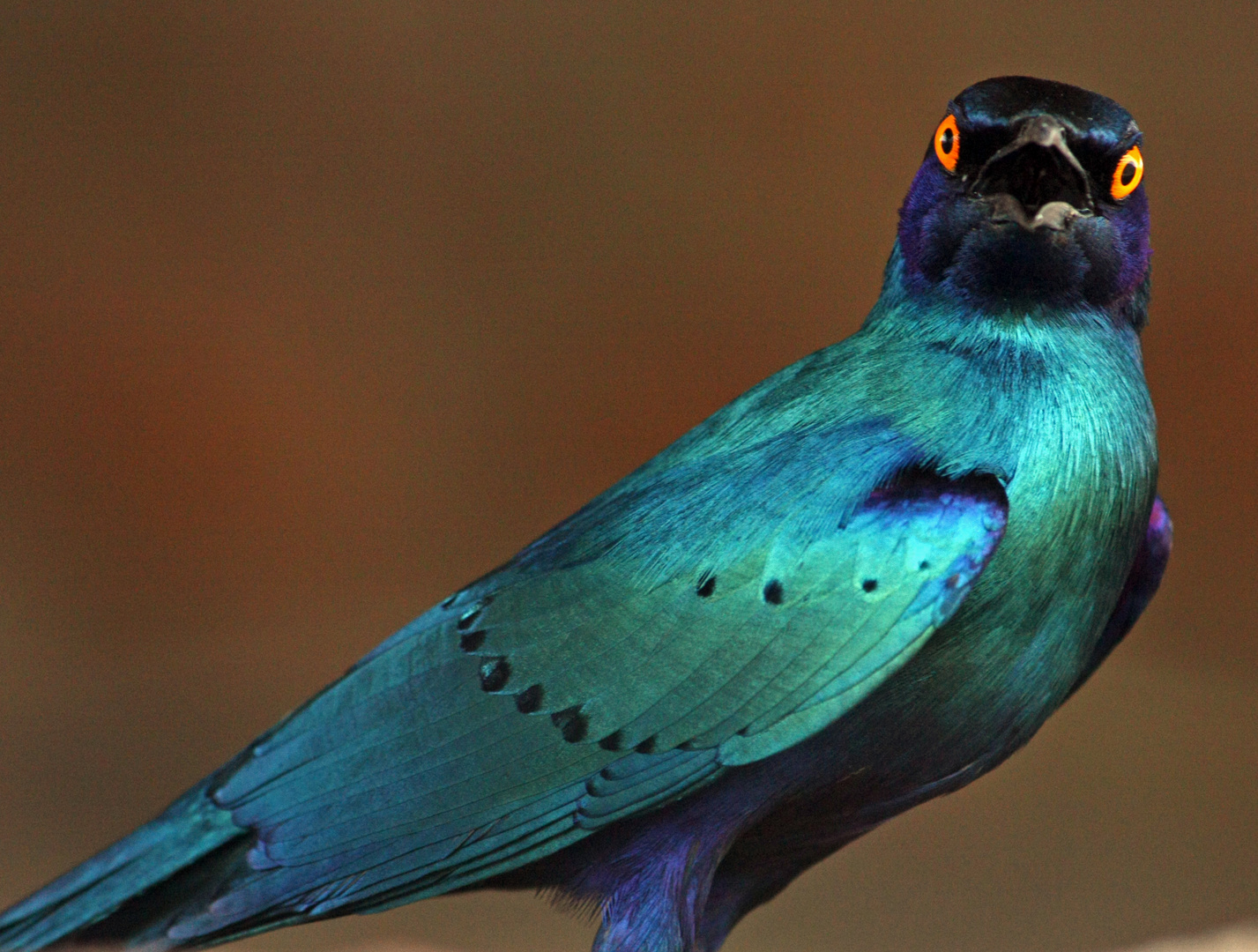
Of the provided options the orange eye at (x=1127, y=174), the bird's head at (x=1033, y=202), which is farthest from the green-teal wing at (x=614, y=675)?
the orange eye at (x=1127, y=174)

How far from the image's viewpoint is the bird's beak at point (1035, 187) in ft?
5.13

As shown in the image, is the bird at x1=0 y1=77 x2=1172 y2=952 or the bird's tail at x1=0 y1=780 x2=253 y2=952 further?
the bird's tail at x1=0 y1=780 x2=253 y2=952

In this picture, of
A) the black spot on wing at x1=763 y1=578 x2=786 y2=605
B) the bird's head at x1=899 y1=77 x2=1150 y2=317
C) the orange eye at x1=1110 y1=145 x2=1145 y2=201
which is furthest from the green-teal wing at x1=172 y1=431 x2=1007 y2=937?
the orange eye at x1=1110 y1=145 x2=1145 y2=201

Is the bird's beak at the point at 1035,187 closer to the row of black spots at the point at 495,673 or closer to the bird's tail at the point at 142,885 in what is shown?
the row of black spots at the point at 495,673

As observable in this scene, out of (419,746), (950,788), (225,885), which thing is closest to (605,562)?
(419,746)

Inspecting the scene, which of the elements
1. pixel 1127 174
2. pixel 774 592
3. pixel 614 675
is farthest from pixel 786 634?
pixel 1127 174

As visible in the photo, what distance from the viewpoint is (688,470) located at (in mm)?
1723

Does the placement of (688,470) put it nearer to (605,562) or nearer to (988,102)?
(605,562)

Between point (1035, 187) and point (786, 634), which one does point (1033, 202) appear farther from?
point (786, 634)

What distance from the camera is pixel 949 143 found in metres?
1.65

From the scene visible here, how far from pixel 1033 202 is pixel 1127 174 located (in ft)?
0.45

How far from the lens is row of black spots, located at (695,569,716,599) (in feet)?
5.18

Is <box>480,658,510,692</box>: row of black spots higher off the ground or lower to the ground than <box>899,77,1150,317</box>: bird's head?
lower

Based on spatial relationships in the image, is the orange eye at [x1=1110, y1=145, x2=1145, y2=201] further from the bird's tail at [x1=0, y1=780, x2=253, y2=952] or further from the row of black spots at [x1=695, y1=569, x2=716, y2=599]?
the bird's tail at [x1=0, y1=780, x2=253, y2=952]
